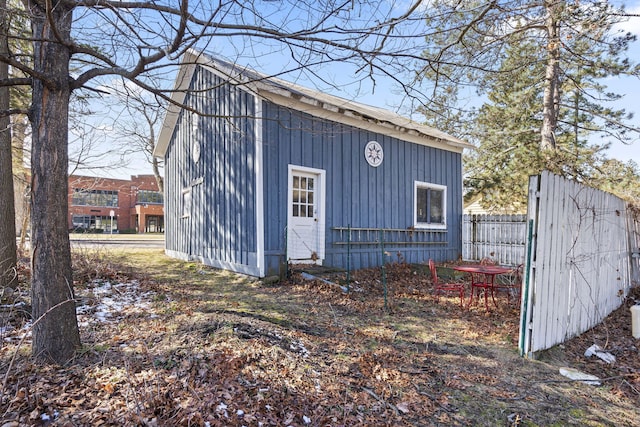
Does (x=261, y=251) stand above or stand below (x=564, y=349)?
above

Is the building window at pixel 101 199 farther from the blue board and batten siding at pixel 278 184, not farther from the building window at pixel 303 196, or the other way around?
the building window at pixel 303 196

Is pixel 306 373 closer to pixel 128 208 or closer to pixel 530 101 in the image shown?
pixel 530 101

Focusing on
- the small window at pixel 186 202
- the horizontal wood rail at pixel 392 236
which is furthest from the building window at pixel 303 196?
the small window at pixel 186 202

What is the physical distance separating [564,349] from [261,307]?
4.00m

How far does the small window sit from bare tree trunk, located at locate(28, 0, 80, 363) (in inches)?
316

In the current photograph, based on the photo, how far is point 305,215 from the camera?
8.52 meters

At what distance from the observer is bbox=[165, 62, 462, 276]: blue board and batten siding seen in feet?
25.6

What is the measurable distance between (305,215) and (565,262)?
5257 mm

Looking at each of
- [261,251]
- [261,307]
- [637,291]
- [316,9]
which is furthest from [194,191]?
[637,291]

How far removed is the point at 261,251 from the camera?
7582 mm

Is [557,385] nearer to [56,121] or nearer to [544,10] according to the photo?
[544,10]

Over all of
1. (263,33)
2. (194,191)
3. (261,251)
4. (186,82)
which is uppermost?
(186,82)

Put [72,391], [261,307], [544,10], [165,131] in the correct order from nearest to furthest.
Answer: [72,391], [544,10], [261,307], [165,131]

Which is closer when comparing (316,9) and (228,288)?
(316,9)
